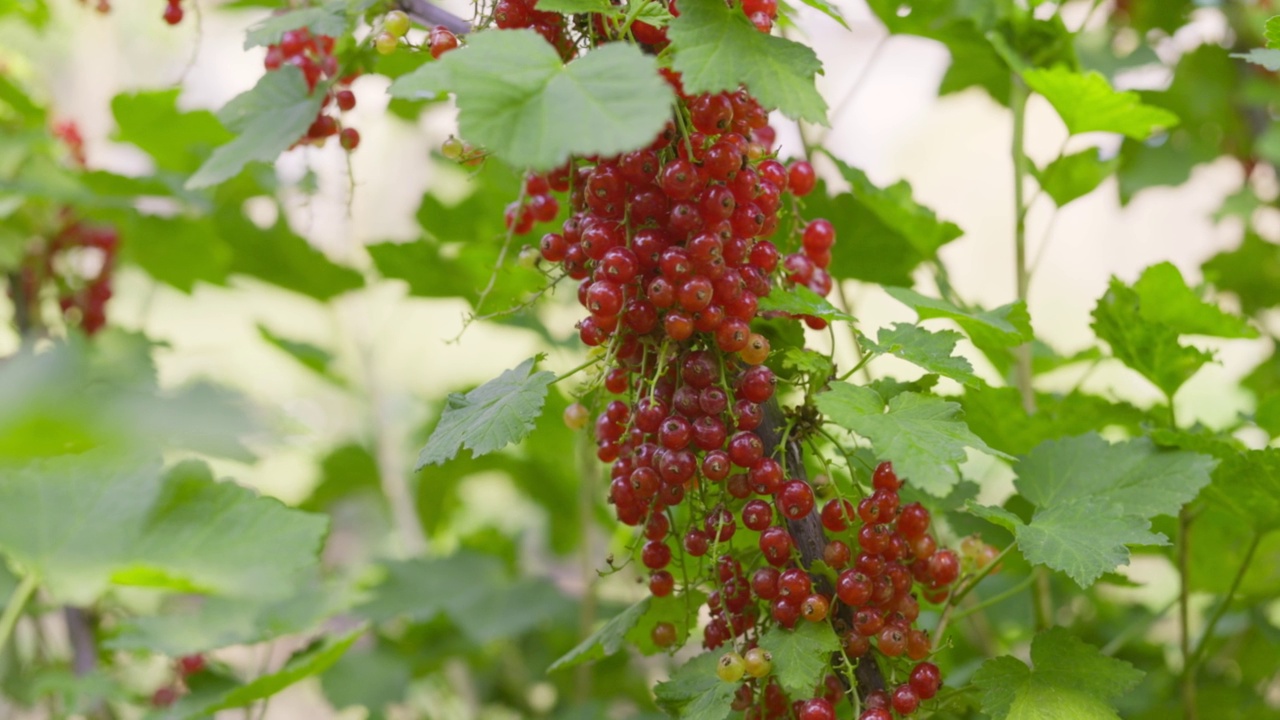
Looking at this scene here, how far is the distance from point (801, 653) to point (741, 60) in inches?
11.8

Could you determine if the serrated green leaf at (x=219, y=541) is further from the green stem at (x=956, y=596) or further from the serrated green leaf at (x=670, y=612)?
the green stem at (x=956, y=596)

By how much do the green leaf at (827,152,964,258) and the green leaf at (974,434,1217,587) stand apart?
205 mm

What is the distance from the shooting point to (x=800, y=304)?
531mm

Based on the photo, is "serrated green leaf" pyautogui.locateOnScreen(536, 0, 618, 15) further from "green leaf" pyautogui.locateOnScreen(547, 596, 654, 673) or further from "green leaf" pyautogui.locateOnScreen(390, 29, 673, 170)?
"green leaf" pyautogui.locateOnScreen(547, 596, 654, 673)

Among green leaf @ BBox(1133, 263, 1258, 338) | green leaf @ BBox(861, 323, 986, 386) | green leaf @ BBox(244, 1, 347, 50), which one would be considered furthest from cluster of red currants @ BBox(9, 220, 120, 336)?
green leaf @ BBox(1133, 263, 1258, 338)

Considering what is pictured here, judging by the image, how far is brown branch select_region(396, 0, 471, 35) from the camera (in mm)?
653

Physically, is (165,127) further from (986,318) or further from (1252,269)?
(1252,269)

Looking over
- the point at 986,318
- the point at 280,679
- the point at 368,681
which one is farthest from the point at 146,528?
the point at 368,681

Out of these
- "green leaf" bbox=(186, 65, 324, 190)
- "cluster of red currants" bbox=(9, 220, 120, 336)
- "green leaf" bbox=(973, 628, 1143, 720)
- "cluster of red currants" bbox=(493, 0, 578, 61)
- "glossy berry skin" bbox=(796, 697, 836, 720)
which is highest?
"cluster of red currants" bbox=(493, 0, 578, 61)

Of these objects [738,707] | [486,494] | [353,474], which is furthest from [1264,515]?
[486,494]

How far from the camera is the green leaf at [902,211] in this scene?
0.76m

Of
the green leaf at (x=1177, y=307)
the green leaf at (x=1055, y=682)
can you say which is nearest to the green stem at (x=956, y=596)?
the green leaf at (x=1055, y=682)

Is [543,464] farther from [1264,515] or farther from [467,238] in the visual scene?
[1264,515]

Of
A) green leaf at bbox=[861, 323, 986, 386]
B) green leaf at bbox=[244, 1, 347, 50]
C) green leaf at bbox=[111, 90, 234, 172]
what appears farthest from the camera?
green leaf at bbox=[111, 90, 234, 172]
